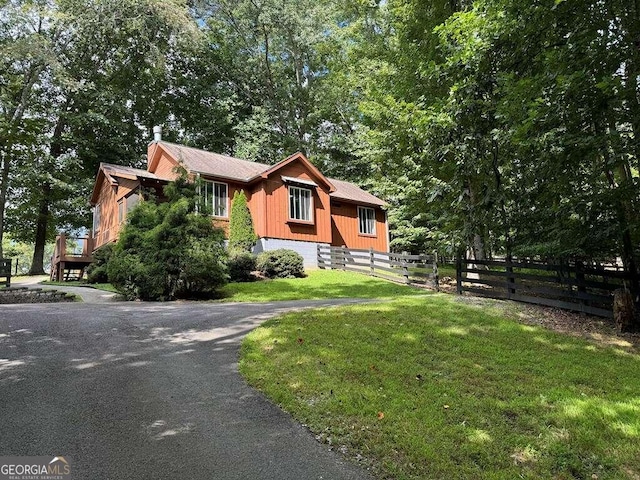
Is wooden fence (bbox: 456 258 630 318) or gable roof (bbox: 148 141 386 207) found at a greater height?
gable roof (bbox: 148 141 386 207)

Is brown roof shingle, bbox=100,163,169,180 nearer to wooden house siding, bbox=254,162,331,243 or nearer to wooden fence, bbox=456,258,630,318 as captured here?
wooden house siding, bbox=254,162,331,243

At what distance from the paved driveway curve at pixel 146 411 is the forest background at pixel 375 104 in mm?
5954

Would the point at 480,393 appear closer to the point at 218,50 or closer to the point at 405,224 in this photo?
the point at 405,224

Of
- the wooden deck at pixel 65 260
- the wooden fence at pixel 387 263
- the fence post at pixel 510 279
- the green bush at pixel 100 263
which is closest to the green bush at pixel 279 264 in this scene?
the wooden fence at pixel 387 263

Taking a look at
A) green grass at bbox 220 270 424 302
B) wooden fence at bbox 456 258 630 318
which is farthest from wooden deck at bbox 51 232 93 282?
wooden fence at bbox 456 258 630 318

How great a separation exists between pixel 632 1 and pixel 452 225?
7.68m

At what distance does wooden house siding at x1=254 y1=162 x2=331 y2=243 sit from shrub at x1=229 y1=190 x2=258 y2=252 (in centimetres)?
77

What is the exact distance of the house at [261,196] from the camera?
17859 millimetres

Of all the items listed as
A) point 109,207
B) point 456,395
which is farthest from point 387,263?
point 109,207

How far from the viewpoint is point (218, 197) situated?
18.1m

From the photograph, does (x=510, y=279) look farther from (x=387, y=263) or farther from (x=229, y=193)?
(x=229, y=193)

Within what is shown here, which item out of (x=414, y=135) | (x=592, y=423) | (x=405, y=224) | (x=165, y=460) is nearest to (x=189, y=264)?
(x=414, y=135)

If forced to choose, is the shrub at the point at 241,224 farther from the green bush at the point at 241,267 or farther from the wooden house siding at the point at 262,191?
the green bush at the point at 241,267

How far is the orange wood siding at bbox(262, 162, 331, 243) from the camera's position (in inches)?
725
